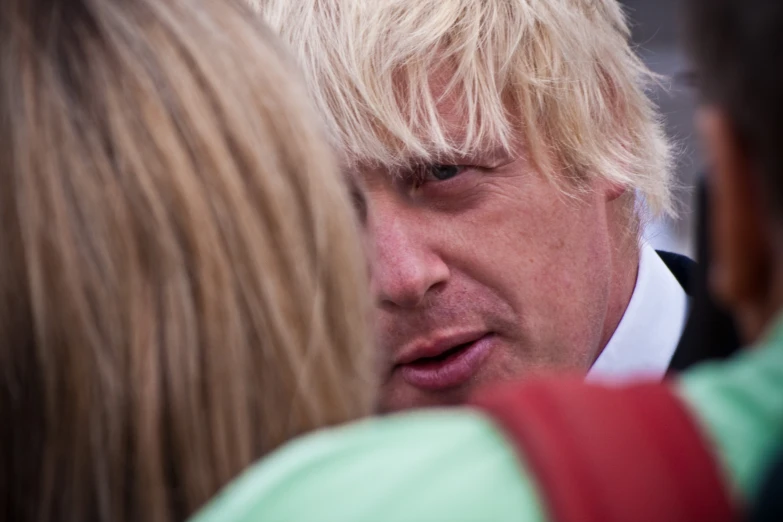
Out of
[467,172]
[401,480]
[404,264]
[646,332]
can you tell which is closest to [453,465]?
[401,480]

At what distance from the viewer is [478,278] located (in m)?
1.87

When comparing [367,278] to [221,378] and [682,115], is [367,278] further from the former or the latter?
[682,115]

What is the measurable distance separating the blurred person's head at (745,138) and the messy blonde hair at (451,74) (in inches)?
47.5

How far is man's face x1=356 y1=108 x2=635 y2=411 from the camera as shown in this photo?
1.86m

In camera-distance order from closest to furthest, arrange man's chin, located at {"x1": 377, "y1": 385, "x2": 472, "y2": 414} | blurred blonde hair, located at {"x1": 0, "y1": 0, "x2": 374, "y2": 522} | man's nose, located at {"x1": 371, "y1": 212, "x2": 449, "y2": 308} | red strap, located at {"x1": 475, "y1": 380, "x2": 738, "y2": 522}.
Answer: red strap, located at {"x1": 475, "y1": 380, "x2": 738, "y2": 522}, blurred blonde hair, located at {"x1": 0, "y1": 0, "x2": 374, "y2": 522}, man's nose, located at {"x1": 371, "y1": 212, "x2": 449, "y2": 308}, man's chin, located at {"x1": 377, "y1": 385, "x2": 472, "y2": 414}

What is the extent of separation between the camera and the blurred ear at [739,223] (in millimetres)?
Result: 603

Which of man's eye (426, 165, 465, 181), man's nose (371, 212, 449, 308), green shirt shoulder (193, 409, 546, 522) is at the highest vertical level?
man's eye (426, 165, 465, 181)

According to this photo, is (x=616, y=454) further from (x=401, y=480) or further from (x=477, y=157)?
(x=477, y=157)

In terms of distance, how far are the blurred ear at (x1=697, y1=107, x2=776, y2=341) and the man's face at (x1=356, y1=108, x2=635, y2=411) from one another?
1.21 metres

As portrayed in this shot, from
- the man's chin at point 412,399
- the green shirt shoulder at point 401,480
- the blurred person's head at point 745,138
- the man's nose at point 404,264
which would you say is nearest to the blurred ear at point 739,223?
the blurred person's head at point 745,138

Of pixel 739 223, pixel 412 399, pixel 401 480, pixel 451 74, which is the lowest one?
pixel 412 399

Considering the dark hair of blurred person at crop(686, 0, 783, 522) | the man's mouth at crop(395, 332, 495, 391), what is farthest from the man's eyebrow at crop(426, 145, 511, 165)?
the dark hair of blurred person at crop(686, 0, 783, 522)

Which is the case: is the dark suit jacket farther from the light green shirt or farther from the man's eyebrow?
the man's eyebrow

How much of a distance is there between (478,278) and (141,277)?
1.07 metres
